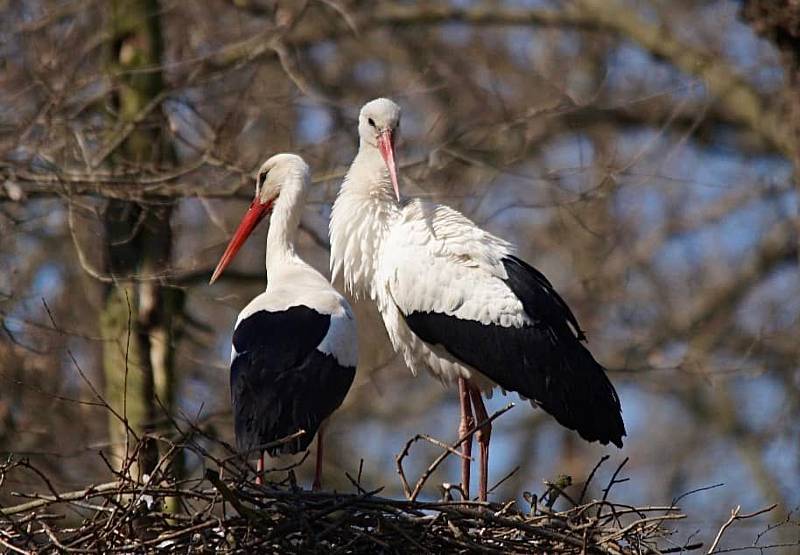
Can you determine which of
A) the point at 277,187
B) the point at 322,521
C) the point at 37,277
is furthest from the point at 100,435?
the point at 322,521

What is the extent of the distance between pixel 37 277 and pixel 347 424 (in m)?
4.17

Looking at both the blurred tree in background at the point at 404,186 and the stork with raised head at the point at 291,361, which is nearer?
the stork with raised head at the point at 291,361

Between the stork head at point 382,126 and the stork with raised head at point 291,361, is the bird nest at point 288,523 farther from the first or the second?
the stork head at point 382,126

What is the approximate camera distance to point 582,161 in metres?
11.6

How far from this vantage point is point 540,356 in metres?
9.42

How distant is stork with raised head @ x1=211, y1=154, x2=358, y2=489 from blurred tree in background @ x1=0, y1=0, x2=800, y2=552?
77 centimetres

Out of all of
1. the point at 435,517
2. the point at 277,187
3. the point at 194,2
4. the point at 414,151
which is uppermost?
the point at 194,2

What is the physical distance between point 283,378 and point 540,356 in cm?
163

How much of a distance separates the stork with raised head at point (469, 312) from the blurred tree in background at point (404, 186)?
1299 millimetres

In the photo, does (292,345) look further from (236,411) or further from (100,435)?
(100,435)

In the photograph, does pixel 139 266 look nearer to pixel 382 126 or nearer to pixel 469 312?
pixel 382 126

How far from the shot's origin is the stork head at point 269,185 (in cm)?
1023

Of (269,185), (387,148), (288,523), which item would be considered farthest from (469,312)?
(288,523)

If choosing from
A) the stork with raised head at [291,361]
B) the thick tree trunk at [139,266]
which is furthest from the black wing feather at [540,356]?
the thick tree trunk at [139,266]
